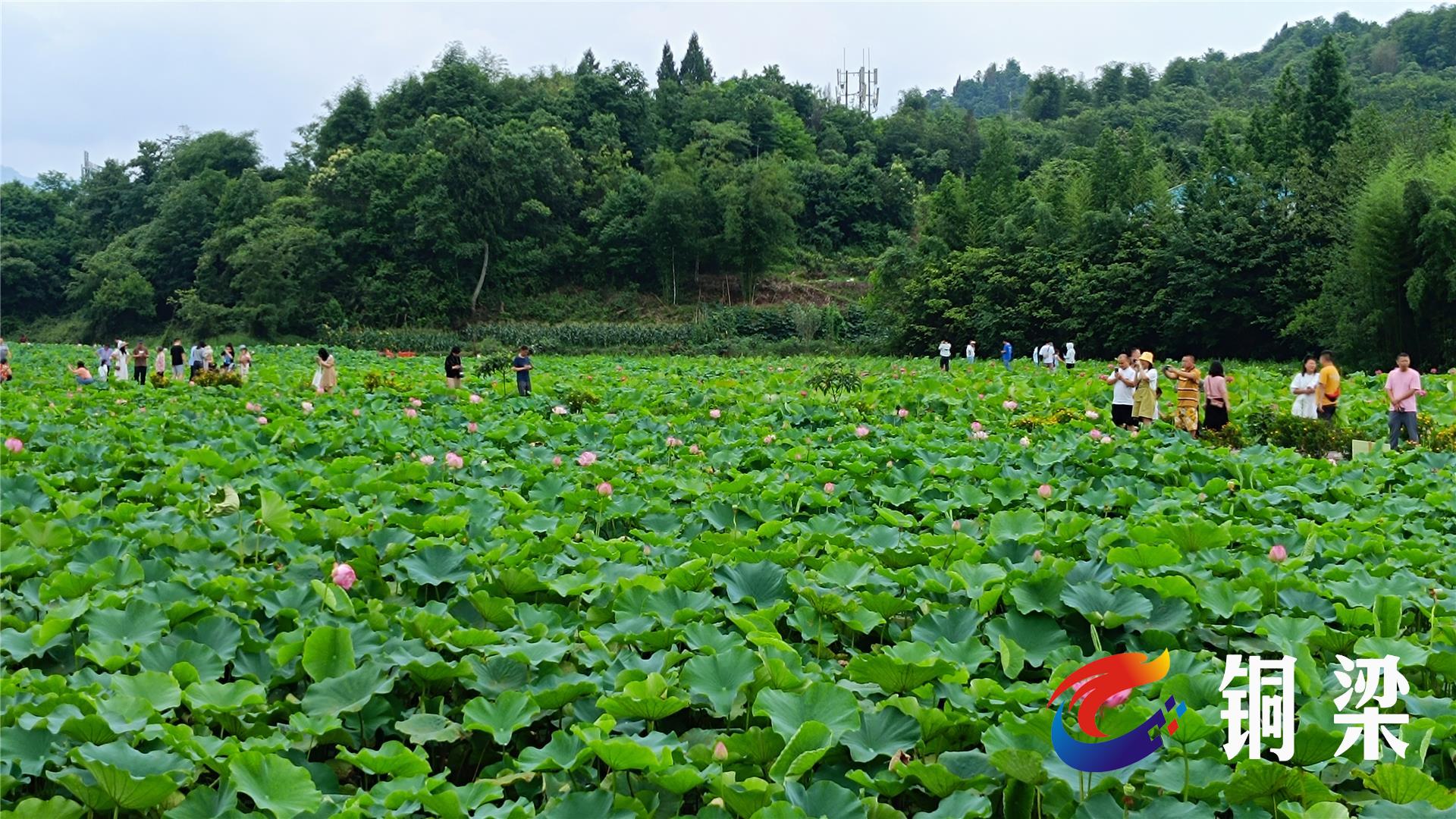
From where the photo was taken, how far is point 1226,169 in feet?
85.2

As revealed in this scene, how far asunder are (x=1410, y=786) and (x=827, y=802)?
0.94 meters

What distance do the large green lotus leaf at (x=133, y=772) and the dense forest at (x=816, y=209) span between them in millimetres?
19769

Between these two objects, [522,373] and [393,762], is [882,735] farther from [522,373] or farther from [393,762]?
[522,373]

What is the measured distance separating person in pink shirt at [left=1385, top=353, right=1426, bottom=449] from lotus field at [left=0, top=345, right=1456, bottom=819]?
104 inches

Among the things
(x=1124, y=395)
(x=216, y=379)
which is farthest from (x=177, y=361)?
(x=1124, y=395)

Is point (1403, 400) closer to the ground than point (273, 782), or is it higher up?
higher up

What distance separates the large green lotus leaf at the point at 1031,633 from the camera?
2.54 metres

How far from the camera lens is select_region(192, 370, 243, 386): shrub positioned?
11781mm

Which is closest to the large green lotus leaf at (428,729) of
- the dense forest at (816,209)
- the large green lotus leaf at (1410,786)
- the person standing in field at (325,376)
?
the large green lotus leaf at (1410,786)

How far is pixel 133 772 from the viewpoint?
5.96ft

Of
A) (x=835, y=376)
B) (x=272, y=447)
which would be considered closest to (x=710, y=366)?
(x=835, y=376)

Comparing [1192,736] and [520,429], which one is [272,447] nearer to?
[520,429]

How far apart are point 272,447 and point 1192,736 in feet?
17.4

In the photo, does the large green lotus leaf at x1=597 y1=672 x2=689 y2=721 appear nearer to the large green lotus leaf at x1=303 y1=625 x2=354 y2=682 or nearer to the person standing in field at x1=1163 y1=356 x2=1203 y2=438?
the large green lotus leaf at x1=303 y1=625 x2=354 y2=682
